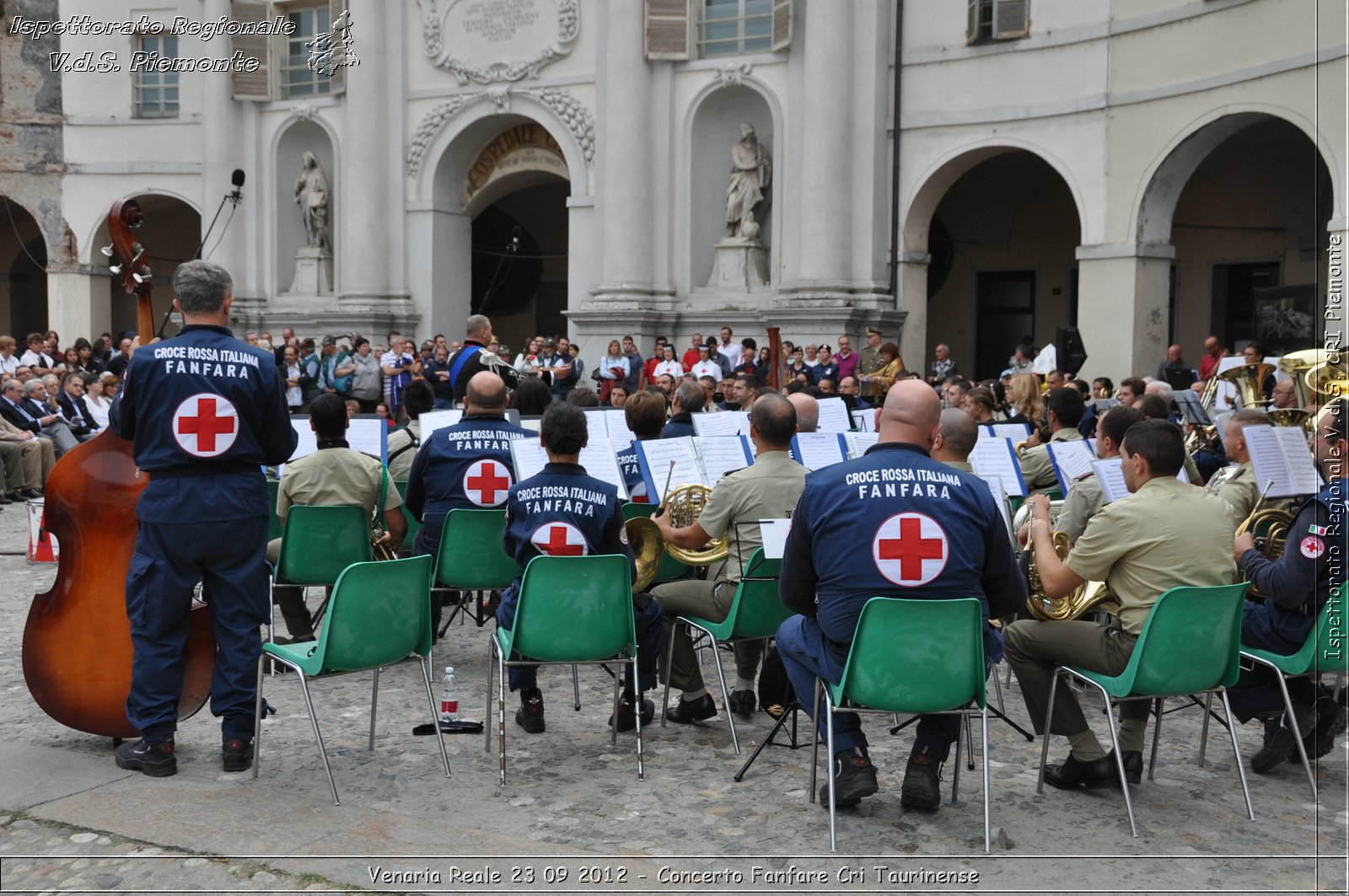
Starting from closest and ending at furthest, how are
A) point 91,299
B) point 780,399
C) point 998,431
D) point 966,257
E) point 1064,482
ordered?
point 780,399 → point 1064,482 → point 998,431 → point 966,257 → point 91,299

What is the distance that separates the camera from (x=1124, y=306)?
17.4m

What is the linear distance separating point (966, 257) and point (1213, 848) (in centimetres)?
2039

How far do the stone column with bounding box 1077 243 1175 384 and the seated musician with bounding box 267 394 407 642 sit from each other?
1262cm

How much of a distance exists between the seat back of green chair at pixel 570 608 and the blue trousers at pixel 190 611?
1.06m

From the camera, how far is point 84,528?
523 centimetres

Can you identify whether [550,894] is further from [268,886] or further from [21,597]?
[21,597]

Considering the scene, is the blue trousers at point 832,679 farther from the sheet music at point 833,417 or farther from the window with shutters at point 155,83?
the window with shutters at point 155,83

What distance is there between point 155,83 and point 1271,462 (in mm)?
25180

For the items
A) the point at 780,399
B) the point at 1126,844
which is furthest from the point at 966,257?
the point at 1126,844

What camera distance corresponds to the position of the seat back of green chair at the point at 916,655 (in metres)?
4.53

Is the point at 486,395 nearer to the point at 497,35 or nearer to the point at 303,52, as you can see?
the point at 497,35

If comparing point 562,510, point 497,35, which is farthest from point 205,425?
point 497,35

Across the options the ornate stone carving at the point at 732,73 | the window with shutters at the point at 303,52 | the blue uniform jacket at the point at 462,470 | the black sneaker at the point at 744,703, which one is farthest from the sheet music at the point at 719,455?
the window with shutters at the point at 303,52

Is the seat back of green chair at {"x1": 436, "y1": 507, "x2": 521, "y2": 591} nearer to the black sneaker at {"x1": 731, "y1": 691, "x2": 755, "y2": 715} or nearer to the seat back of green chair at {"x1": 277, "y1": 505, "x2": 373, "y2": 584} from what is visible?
the seat back of green chair at {"x1": 277, "y1": 505, "x2": 373, "y2": 584}
